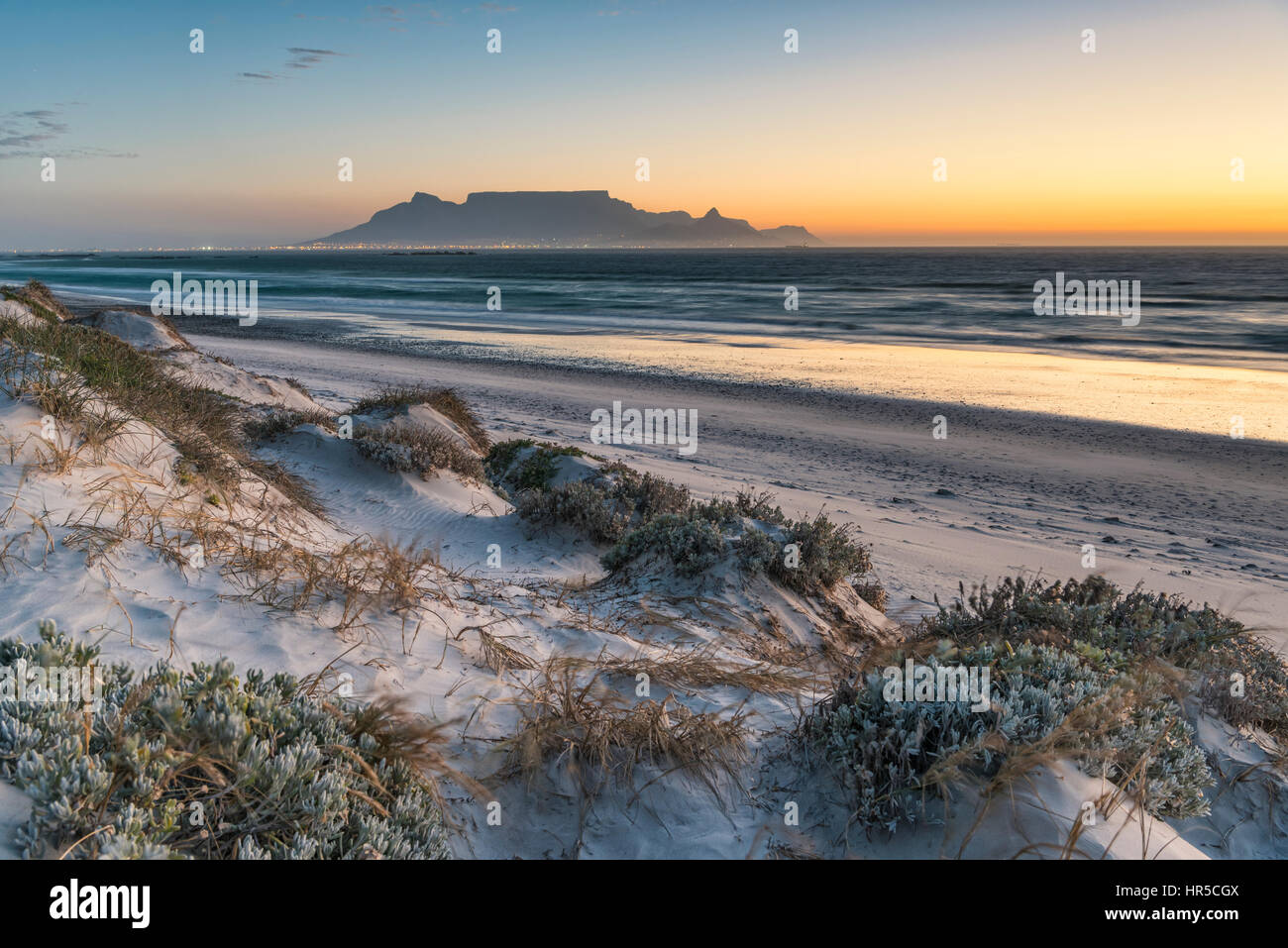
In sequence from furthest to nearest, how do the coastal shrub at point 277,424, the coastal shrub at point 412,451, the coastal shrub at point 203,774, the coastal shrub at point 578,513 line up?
1. the coastal shrub at point 277,424
2. the coastal shrub at point 412,451
3. the coastal shrub at point 578,513
4. the coastal shrub at point 203,774

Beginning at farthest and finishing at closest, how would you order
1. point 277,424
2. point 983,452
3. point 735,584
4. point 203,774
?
point 983,452, point 277,424, point 735,584, point 203,774

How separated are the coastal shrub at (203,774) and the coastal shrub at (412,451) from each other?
612cm

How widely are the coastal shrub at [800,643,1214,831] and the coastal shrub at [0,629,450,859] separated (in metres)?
1.72

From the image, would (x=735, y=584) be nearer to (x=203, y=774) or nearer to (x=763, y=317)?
(x=203, y=774)

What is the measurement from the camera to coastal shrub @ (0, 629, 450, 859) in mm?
2242

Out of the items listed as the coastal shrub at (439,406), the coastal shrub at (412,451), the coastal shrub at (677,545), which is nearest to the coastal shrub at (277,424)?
the coastal shrub at (412,451)

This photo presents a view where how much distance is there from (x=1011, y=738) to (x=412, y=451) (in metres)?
7.54

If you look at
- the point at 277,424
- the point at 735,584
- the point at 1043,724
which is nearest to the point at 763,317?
the point at 277,424

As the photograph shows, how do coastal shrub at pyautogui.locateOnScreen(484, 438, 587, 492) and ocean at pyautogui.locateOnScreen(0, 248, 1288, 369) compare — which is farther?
ocean at pyautogui.locateOnScreen(0, 248, 1288, 369)

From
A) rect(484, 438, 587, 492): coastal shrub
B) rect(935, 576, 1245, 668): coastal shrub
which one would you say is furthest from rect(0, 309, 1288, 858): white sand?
rect(484, 438, 587, 492): coastal shrub

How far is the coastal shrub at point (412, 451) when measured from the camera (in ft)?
29.6

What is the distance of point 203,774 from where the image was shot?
251 cm

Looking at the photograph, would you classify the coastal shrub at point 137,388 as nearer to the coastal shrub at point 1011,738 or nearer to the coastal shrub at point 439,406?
the coastal shrub at point 439,406

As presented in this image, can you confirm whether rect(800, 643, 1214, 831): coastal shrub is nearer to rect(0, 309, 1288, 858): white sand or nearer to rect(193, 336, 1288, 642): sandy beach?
rect(0, 309, 1288, 858): white sand
